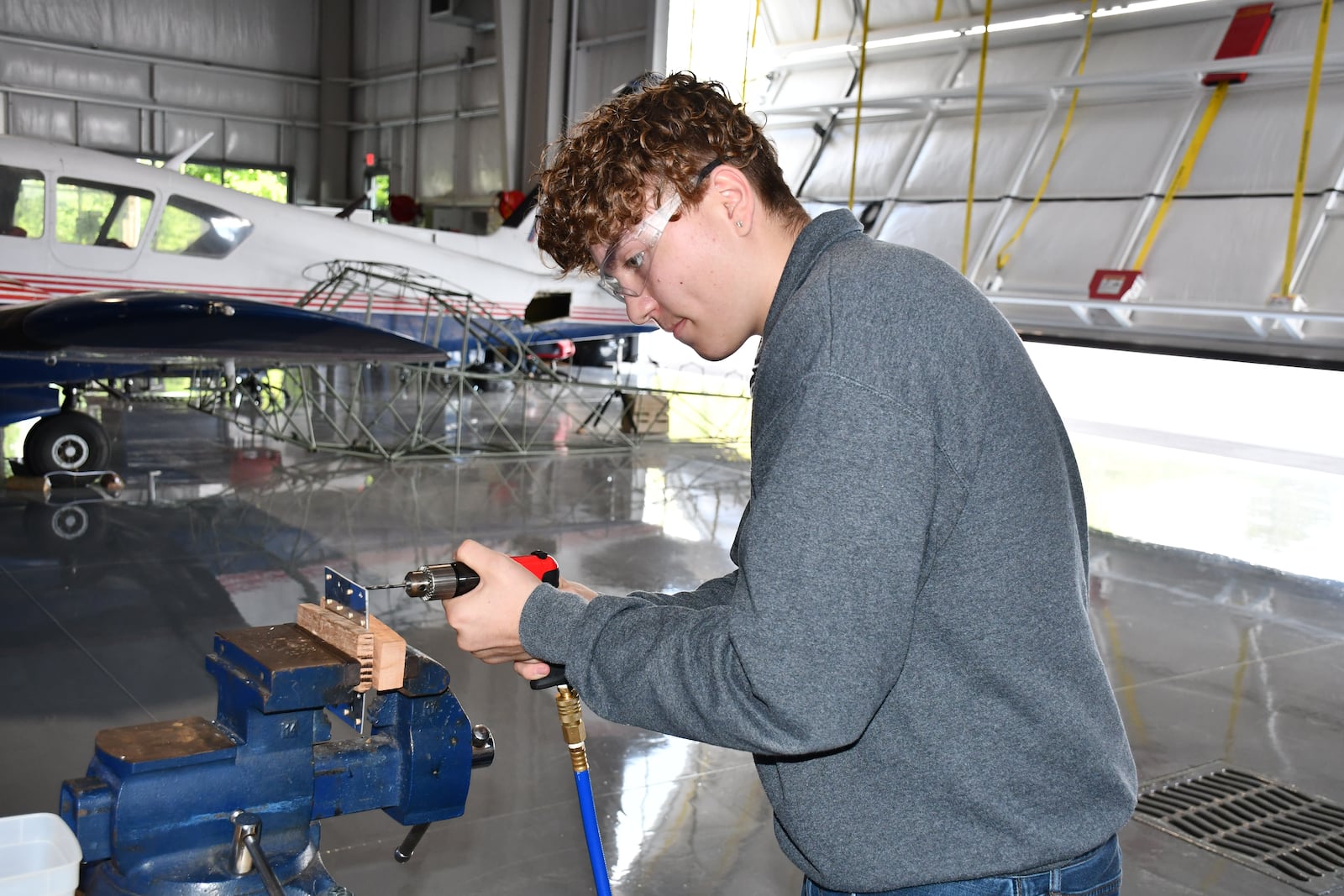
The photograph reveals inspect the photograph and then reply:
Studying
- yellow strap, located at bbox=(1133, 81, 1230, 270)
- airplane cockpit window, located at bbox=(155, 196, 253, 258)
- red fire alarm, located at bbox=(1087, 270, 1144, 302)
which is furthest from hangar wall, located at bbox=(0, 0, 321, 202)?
yellow strap, located at bbox=(1133, 81, 1230, 270)

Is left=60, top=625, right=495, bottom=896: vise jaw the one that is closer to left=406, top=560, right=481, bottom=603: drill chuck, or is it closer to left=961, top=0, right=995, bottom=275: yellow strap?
left=406, top=560, right=481, bottom=603: drill chuck

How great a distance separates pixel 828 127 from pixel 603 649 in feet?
44.2

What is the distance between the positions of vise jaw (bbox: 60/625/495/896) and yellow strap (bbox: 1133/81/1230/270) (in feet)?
32.5

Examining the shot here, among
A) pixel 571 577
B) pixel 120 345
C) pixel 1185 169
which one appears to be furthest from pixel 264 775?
pixel 1185 169

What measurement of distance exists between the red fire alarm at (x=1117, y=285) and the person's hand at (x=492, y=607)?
9415 mm

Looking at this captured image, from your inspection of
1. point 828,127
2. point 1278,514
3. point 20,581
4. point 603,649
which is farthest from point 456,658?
point 828,127

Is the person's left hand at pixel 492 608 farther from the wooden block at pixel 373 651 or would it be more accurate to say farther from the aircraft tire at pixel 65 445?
the aircraft tire at pixel 65 445

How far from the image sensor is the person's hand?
1.34 meters

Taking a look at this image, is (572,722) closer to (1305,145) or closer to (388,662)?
(388,662)

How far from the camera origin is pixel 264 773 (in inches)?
57.8

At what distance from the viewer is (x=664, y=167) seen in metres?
1.28

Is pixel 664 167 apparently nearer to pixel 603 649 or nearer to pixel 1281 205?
pixel 603 649

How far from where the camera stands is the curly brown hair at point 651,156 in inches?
50.5

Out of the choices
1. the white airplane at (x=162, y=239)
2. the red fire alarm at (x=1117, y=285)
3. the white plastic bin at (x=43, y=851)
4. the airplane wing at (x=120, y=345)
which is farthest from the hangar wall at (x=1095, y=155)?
the white plastic bin at (x=43, y=851)
